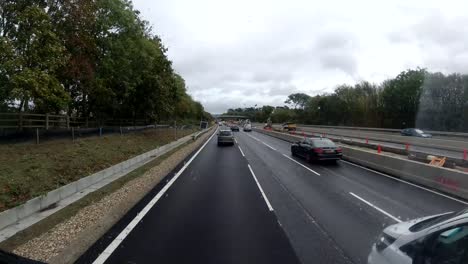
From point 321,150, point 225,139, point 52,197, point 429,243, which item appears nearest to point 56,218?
point 52,197

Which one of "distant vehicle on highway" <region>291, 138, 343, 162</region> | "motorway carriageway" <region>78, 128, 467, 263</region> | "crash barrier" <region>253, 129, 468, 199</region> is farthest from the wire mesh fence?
"crash barrier" <region>253, 129, 468, 199</region>

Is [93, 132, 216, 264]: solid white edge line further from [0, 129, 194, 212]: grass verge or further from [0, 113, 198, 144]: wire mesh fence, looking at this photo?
[0, 113, 198, 144]: wire mesh fence

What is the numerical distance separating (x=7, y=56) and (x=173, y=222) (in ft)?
45.3

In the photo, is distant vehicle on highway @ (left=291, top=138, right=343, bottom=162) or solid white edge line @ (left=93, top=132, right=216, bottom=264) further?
distant vehicle on highway @ (left=291, top=138, right=343, bottom=162)

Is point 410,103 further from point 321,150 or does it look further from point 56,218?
point 56,218

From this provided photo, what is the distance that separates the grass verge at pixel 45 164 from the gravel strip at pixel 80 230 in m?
1.88

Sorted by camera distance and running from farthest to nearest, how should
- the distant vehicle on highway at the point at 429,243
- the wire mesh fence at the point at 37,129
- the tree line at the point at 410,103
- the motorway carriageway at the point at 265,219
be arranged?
the tree line at the point at 410,103 → the wire mesh fence at the point at 37,129 → the motorway carriageway at the point at 265,219 → the distant vehicle on highway at the point at 429,243

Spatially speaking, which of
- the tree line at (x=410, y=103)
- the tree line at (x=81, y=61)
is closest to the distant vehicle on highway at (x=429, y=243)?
the tree line at (x=81, y=61)

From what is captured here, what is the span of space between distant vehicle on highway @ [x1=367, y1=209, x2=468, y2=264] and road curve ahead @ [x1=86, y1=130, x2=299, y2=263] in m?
2.39

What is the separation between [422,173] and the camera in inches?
546

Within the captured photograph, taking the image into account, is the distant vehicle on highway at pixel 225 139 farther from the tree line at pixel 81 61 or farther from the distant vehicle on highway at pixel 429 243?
the distant vehicle on highway at pixel 429 243

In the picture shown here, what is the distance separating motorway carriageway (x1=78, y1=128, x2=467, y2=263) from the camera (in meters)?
6.27

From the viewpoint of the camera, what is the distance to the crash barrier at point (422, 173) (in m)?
11.6

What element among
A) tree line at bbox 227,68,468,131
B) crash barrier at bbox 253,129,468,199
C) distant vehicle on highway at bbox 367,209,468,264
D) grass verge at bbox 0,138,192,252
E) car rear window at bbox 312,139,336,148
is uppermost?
tree line at bbox 227,68,468,131
